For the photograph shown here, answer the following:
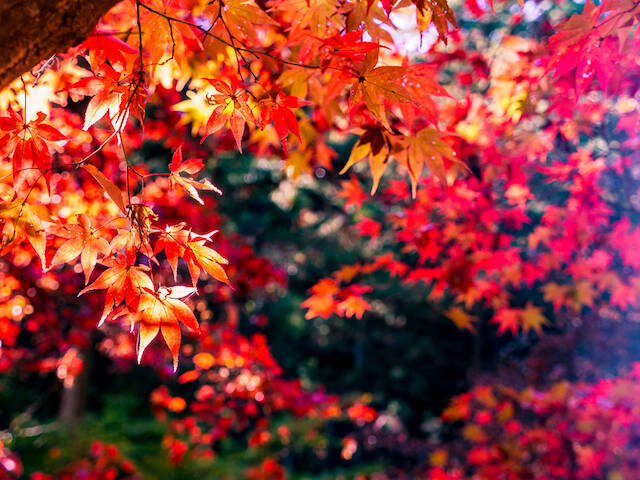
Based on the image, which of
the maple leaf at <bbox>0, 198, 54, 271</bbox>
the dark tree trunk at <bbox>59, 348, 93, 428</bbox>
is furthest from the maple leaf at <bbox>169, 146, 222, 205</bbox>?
the dark tree trunk at <bbox>59, 348, 93, 428</bbox>

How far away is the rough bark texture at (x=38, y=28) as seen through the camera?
878 mm

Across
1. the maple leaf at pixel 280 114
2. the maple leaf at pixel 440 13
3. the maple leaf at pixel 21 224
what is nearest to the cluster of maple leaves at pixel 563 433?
the maple leaf at pixel 440 13

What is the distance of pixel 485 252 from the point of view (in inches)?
133

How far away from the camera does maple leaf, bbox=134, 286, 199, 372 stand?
1.11m

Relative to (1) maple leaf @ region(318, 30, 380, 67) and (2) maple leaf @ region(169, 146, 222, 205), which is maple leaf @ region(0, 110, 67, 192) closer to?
(2) maple leaf @ region(169, 146, 222, 205)

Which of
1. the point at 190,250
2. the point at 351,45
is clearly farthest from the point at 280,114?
the point at 190,250

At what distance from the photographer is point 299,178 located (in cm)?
422

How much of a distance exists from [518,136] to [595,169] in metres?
0.54

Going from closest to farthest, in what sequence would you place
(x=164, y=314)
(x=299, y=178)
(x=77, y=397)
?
(x=164, y=314)
(x=299, y=178)
(x=77, y=397)

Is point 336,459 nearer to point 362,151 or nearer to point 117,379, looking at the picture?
point 117,379

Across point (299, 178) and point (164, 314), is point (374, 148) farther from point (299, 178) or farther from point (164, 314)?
point (299, 178)

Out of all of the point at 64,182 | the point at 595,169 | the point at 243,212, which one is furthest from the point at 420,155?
the point at 243,212

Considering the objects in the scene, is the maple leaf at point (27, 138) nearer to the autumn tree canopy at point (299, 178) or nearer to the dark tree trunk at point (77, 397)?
the autumn tree canopy at point (299, 178)

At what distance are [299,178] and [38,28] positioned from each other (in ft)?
10.9
